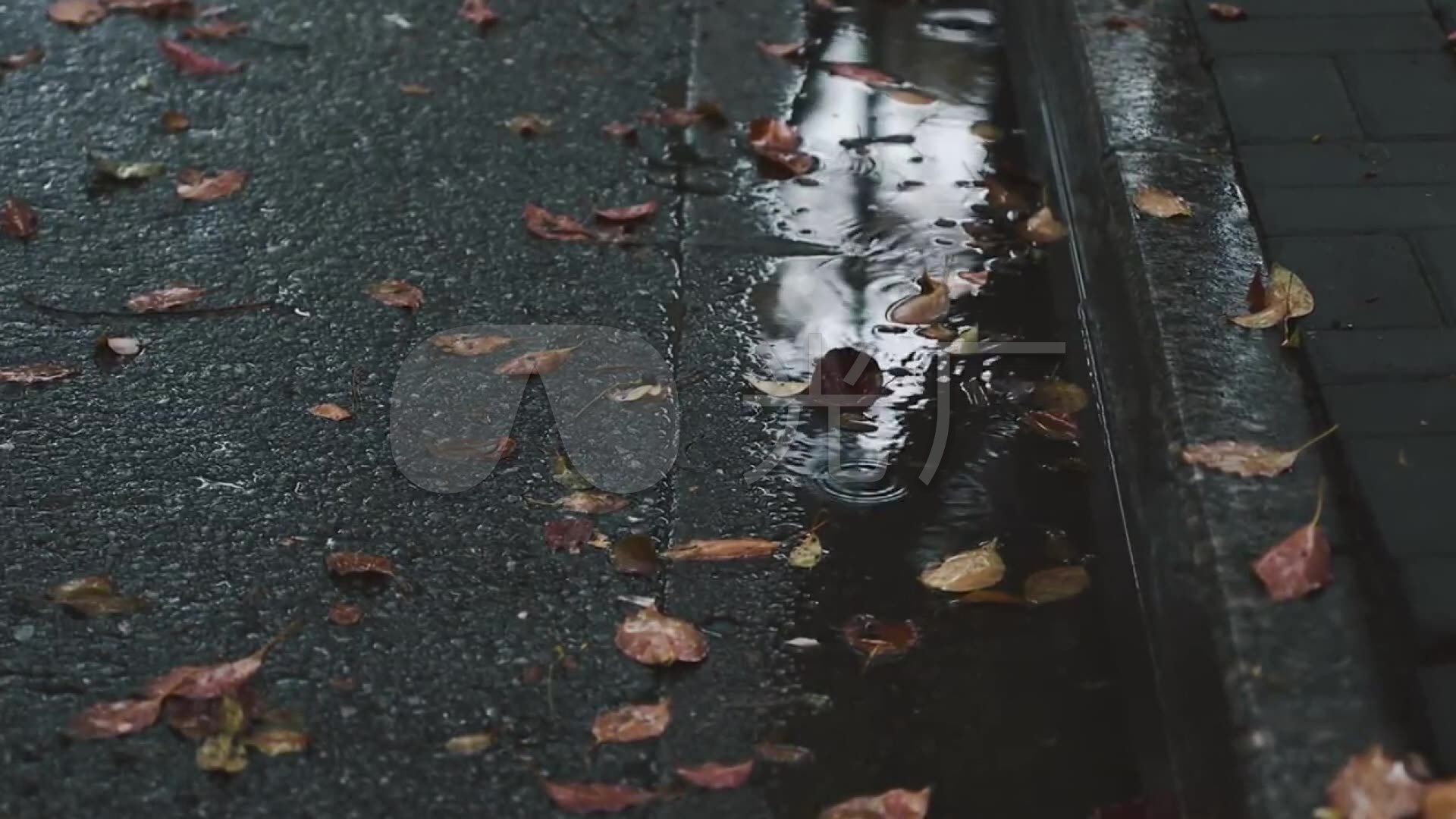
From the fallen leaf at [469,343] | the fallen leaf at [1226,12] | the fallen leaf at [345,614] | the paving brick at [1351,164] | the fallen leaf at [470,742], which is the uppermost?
the fallen leaf at [1226,12]

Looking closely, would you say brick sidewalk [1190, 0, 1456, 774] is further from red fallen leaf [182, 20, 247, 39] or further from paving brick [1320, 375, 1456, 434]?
red fallen leaf [182, 20, 247, 39]

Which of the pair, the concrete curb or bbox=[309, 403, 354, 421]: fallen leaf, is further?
bbox=[309, 403, 354, 421]: fallen leaf

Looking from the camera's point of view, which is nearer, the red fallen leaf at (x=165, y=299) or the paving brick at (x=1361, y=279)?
the paving brick at (x=1361, y=279)

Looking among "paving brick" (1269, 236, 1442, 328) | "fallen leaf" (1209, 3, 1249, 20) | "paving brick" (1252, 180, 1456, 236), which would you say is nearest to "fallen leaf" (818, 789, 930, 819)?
"paving brick" (1269, 236, 1442, 328)

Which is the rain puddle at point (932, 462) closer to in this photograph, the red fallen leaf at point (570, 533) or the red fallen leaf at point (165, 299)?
the red fallen leaf at point (570, 533)

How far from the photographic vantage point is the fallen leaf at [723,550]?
2598 mm

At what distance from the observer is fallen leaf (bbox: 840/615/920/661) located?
2.45 meters

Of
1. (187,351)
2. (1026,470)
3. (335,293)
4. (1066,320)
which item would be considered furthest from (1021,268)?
(187,351)

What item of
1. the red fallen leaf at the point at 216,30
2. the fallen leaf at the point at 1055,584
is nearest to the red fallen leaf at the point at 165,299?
the red fallen leaf at the point at 216,30

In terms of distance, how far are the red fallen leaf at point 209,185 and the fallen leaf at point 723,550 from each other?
58.8 inches

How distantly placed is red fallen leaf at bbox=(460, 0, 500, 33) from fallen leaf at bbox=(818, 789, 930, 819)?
2.62 metres

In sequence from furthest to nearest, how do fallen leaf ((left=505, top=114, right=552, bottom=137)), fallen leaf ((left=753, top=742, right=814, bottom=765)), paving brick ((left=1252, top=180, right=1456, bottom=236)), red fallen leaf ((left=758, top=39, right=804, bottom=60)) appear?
red fallen leaf ((left=758, top=39, right=804, bottom=60))
fallen leaf ((left=505, top=114, right=552, bottom=137))
paving brick ((left=1252, top=180, right=1456, bottom=236))
fallen leaf ((left=753, top=742, right=814, bottom=765))

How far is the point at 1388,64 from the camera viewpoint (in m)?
3.30

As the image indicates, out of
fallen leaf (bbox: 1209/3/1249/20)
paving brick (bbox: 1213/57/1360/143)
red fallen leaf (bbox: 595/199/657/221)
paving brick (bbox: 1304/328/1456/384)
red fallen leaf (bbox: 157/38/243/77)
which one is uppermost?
fallen leaf (bbox: 1209/3/1249/20)
